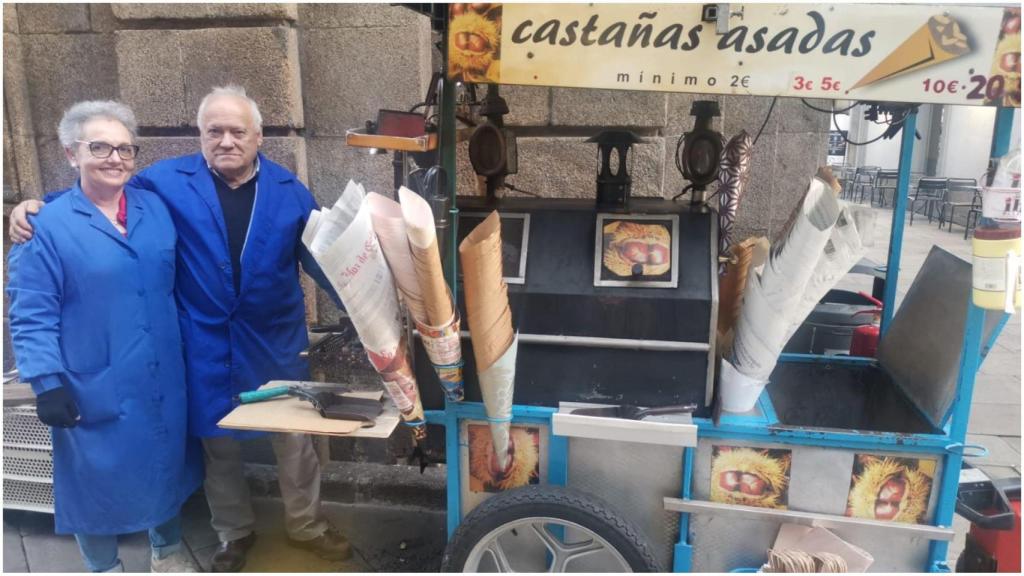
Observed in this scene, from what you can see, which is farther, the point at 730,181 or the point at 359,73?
the point at 359,73

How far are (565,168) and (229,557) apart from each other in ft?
9.55

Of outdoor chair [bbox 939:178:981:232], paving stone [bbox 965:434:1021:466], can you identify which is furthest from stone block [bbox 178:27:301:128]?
outdoor chair [bbox 939:178:981:232]

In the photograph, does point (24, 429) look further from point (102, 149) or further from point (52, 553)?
point (102, 149)

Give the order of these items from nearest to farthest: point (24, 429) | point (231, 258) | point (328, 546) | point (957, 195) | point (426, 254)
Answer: point (426, 254) < point (231, 258) < point (328, 546) < point (24, 429) < point (957, 195)

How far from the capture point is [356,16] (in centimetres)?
400

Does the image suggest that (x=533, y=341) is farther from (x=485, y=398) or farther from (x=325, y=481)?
(x=325, y=481)

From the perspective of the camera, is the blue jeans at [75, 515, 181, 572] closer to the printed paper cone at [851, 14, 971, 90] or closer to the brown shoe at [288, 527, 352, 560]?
the brown shoe at [288, 527, 352, 560]

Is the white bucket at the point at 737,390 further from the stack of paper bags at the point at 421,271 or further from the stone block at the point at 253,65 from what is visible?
the stone block at the point at 253,65

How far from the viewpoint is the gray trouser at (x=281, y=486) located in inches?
118

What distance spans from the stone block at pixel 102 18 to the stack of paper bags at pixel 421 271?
10.8 ft

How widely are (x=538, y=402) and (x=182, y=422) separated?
1541 mm

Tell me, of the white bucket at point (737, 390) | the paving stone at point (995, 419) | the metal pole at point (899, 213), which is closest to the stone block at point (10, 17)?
the white bucket at point (737, 390)

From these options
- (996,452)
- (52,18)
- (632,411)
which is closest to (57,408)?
(632,411)

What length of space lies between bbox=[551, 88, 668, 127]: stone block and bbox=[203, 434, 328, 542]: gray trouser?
8.31 ft
